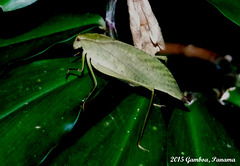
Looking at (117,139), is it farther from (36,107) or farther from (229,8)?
(229,8)

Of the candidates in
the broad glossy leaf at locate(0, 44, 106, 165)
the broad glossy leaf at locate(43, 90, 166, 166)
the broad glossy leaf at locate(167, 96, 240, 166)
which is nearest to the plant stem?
the broad glossy leaf at locate(0, 44, 106, 165)

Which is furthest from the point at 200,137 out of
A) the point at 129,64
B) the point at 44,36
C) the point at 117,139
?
the point at 44,36

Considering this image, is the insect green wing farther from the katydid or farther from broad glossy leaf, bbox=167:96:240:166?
broad glossy leaf, bbox=167:96:240:166

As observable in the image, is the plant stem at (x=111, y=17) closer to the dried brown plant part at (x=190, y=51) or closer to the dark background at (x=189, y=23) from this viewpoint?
the dark background at (x=189, y=23)

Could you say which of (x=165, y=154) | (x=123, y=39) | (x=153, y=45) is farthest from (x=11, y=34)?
(x=165, y=154)

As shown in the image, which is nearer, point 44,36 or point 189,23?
point 44,36

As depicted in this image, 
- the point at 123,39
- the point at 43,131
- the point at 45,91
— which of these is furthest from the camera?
the point at 123,39

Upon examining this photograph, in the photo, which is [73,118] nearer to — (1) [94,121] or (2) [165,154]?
(1) [94,121]
